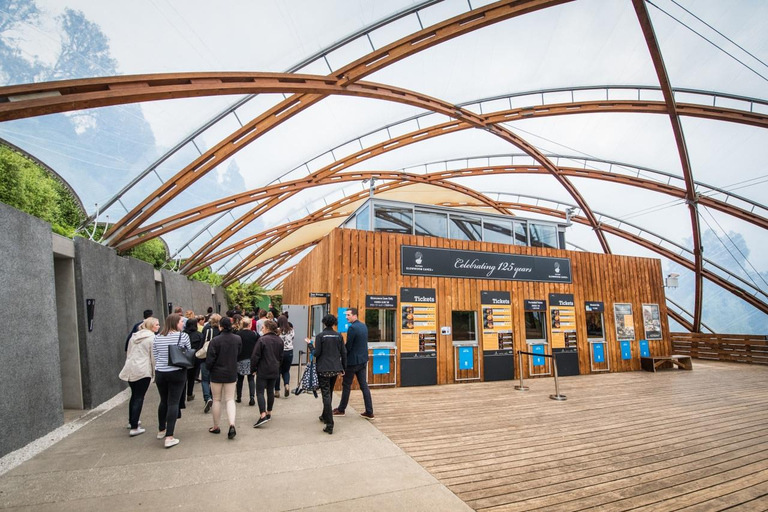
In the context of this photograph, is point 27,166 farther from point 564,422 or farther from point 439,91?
point 564,422

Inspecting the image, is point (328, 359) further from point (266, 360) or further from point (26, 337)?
point (26, 337)

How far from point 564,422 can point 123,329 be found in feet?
32.7

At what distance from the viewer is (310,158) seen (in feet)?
46.7

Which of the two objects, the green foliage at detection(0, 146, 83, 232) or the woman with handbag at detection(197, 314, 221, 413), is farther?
the green foliage at detection(0, 146, 83, 232)

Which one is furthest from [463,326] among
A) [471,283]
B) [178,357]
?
[178,357]

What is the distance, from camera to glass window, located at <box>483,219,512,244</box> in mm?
10727

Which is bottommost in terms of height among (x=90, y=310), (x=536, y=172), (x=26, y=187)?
(x=90, y=310)

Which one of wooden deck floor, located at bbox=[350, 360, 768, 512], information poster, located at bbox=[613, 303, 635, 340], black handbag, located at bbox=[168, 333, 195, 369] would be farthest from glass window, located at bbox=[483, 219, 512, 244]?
black handbag, located at bbox=[168, 333, 195, 369]

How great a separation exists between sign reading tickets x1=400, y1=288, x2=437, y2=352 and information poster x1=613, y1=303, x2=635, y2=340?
7284mm

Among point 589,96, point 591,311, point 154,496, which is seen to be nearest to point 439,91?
point 589,96

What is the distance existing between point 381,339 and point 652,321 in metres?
10.7

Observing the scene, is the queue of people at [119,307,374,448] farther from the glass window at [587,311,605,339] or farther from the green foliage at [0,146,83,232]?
the glass window at [587,311,605,339]

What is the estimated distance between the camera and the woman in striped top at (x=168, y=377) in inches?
174

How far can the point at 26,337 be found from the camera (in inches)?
184
